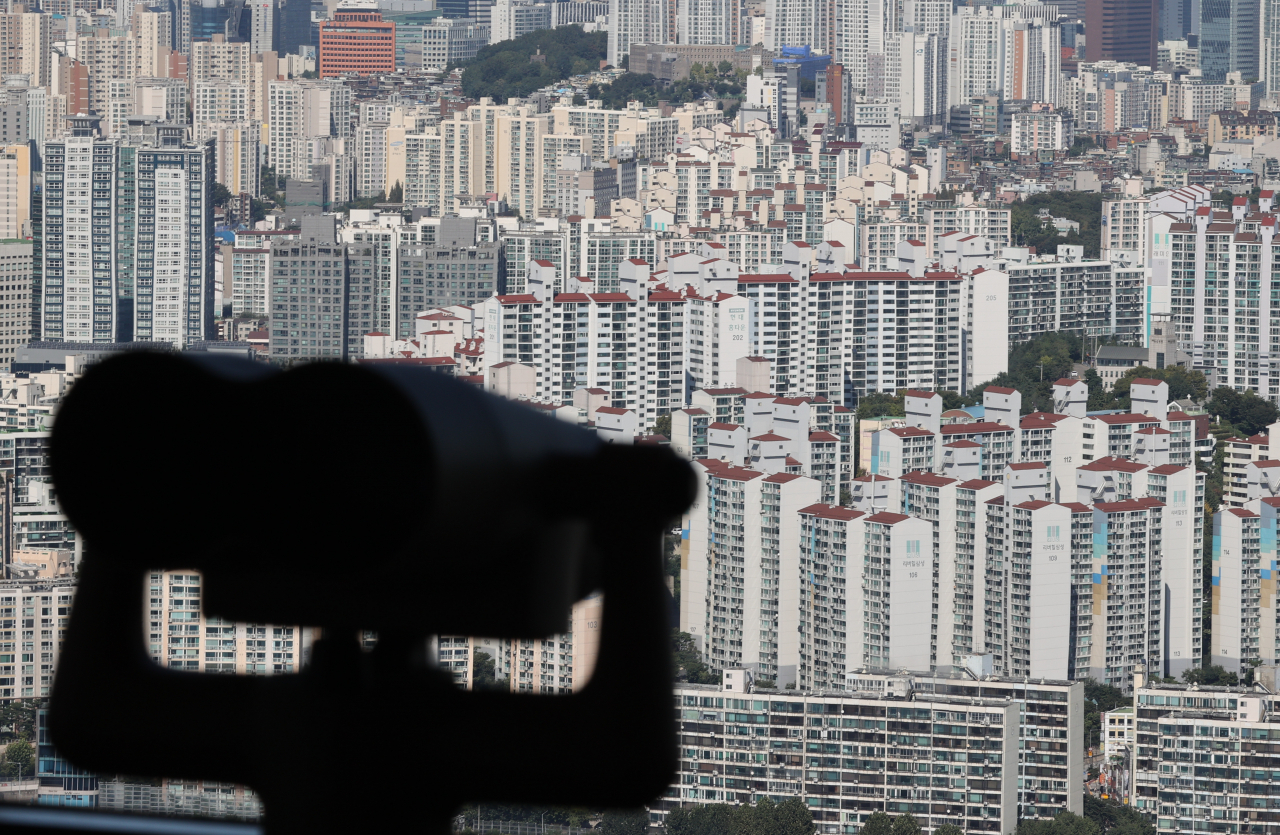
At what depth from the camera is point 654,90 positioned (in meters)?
19.6

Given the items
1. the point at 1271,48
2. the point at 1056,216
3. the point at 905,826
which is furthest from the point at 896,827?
the point at 1271,48

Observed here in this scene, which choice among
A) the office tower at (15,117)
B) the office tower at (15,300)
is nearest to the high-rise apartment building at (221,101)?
the office tower at (15,117)

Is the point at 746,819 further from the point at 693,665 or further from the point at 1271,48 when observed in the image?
the point at 1271,48

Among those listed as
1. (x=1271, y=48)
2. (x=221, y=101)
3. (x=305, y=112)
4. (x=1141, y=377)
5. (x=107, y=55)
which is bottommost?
(x=1141, y=377)

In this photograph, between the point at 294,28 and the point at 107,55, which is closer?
the point at 107,55

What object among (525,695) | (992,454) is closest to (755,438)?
(992,454)

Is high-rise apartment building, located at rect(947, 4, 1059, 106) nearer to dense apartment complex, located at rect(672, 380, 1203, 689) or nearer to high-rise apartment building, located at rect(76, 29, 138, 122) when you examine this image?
high-rise apartment building, located at rect(76, 29, 138, 122)

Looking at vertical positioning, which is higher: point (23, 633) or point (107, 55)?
point (107, 55)

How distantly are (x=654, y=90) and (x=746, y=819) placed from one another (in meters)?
15.0

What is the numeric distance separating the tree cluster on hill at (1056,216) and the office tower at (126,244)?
5.72 metres

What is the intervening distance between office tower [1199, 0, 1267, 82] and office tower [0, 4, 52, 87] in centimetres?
1375

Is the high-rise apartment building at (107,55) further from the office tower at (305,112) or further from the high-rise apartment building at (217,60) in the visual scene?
the office tower at (305,112)

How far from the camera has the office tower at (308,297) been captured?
11.2 m

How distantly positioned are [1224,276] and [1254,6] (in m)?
16.0
